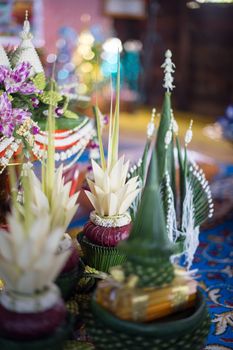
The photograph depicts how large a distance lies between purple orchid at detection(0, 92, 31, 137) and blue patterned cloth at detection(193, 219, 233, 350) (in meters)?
1.06

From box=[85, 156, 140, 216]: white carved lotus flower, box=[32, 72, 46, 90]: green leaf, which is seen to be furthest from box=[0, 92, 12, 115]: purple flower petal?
box=[85, 156, 140, 216]: white carved lotus flower

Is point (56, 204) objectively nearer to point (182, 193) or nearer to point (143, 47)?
point (182, 193)

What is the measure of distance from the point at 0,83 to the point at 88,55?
3265 millimetres

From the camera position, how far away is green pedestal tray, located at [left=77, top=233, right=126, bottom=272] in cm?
183

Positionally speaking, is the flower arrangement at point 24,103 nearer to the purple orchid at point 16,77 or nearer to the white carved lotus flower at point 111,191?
the purple orchid at point 16,77

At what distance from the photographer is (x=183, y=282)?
150cm

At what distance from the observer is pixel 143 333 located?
1.38 metres

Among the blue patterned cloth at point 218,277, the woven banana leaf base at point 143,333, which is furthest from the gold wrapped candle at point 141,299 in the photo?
the blue patterned cloth at point 218,277

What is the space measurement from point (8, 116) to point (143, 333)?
39.5 inches

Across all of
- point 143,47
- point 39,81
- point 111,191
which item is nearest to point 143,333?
point 111,191

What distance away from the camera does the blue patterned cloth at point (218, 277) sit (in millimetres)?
2021

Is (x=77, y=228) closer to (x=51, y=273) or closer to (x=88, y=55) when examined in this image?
(x=51, y=273)

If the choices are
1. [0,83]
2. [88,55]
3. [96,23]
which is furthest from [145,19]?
[0,83]

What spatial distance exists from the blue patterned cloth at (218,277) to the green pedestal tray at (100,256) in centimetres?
46
